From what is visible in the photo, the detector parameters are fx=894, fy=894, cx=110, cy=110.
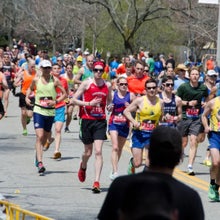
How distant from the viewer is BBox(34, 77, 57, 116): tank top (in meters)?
14.1

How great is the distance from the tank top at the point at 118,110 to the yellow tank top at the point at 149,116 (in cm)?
113

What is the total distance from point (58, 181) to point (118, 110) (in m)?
1.39

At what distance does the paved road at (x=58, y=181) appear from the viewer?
35.3 feet

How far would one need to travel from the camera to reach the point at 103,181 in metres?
13.1

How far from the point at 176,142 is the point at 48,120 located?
985 cm

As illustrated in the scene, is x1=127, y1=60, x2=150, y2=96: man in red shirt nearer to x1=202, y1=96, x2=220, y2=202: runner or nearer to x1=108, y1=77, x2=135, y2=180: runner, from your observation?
x1=108, y1=77, x2=135, y2=180: runner

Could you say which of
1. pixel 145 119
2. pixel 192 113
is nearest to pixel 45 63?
pixel 145 119

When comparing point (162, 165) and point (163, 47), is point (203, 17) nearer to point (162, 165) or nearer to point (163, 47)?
point (163, 47)

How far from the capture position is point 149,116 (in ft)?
39.4

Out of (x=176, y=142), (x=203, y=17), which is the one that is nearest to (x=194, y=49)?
(x=203, y=17)

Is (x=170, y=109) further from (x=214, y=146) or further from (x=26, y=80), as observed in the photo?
(x=26, y=80)

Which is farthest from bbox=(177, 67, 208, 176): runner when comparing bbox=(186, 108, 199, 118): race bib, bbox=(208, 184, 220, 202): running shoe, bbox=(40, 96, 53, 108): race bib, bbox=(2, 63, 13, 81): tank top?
bbox=(2, 63, 13, 81): tank top

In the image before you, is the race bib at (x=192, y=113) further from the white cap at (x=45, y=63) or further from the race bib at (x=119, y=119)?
the white cap at (x=45, y=63)

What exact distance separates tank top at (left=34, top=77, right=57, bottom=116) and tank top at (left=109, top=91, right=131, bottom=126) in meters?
1.11
